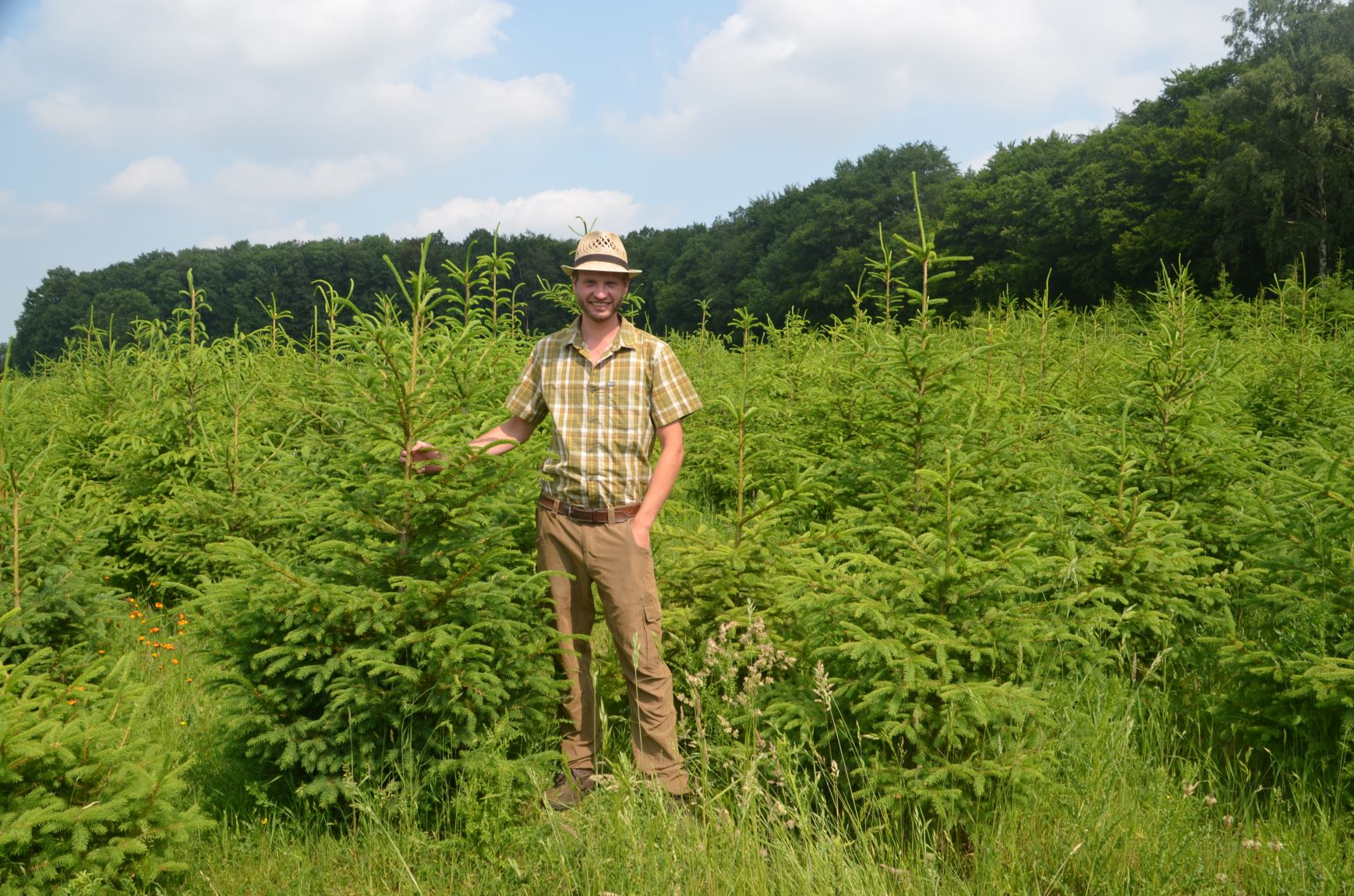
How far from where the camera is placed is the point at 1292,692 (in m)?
3.41

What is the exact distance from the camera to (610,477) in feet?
12.4

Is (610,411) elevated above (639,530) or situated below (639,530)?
above

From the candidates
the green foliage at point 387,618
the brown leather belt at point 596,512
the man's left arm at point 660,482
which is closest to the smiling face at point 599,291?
the man's left arm at point 660,482

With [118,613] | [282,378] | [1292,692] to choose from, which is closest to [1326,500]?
[1292,692]

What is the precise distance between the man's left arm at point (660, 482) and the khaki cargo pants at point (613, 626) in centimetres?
6

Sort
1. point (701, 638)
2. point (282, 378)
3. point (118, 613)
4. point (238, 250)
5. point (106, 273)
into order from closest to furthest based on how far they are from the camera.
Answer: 1. point (701, 638)
2. point (118, 613)
3. point (282, 378)
4. point (106, 273)
5. point (238, 250)

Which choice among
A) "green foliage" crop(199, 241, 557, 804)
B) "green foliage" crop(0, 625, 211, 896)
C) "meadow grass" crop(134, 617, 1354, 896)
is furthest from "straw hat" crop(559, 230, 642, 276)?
"green foliage" crop(0, 625, 211, 896)

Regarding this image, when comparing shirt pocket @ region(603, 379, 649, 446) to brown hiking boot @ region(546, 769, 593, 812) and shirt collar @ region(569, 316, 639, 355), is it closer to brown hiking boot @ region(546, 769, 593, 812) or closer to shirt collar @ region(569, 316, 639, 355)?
shirt collar @ region(569, 316, 639, 355)

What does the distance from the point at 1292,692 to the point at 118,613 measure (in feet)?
19.2

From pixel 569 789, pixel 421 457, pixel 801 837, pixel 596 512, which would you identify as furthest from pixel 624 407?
pixel 801 837

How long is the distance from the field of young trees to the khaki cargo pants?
0.46 feet

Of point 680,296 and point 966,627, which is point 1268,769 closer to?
point 966,627

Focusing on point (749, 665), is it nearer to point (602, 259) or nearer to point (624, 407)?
point (624, 407)

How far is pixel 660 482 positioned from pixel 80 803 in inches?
95.2
